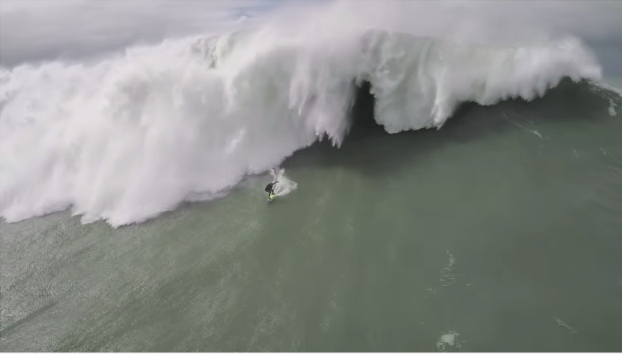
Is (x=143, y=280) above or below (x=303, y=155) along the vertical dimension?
below

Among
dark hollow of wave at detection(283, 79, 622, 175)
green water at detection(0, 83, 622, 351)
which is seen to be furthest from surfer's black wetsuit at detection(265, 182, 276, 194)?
dark hollow of wave at detection(283, 79, 622, 175)

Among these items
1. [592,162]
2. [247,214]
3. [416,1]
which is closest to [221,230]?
[247,214]

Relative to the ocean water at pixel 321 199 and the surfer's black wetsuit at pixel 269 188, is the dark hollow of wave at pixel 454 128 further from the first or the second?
the surfer's black wetsuit at pixel 269 188

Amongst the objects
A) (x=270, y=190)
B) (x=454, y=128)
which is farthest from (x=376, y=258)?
(x=454, y=128)

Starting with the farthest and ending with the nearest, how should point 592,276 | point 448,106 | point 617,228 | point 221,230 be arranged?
point 448,106 → point 221,230 → point 617,228 → point 592,276

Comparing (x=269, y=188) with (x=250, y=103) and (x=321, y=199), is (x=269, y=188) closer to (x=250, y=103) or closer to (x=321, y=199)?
(x=321, y=199)

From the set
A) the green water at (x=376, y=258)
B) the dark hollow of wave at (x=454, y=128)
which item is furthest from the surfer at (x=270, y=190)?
the dark hollow of wave at (x=454, y=128)

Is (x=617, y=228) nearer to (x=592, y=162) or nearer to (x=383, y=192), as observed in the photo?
(x=592, y=162)
